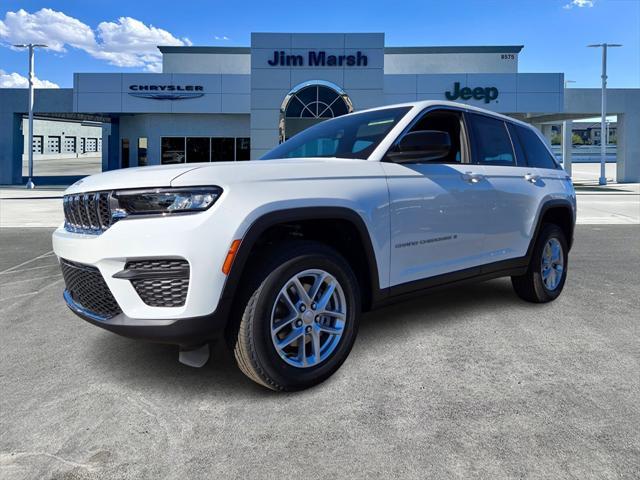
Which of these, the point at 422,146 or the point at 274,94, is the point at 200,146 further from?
the point at 422,146

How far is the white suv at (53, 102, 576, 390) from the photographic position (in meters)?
2.63

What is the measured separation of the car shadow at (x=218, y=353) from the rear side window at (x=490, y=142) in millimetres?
1304

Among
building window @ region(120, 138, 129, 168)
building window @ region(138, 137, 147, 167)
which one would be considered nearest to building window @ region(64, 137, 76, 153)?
building window @ region(120, 138, 129, 168)

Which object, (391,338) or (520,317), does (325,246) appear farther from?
(520,317)

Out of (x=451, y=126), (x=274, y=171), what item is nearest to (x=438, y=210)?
(x=451, y=126)

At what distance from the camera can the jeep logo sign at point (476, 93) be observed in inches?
1182

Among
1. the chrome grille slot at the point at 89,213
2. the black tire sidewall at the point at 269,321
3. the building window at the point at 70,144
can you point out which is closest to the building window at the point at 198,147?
the chrome grille slot at the point at 89,213

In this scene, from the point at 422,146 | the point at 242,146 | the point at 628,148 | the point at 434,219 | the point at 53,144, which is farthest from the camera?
the point at 53,144

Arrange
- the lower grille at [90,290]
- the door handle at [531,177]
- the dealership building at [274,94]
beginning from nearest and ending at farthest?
1. the lower grille at [90,290]
2. the door handle at [531,177]
3. the dealership building at [274,94]

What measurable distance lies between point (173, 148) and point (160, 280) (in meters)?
31.5

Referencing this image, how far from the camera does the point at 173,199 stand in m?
2.64

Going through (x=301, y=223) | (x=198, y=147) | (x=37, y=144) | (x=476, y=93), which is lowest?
(x=301, y=223)

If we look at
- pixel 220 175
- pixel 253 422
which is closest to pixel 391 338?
pixel 253 422

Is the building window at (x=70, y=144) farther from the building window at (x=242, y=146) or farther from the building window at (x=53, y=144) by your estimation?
the building window at (x=242, y=146)
